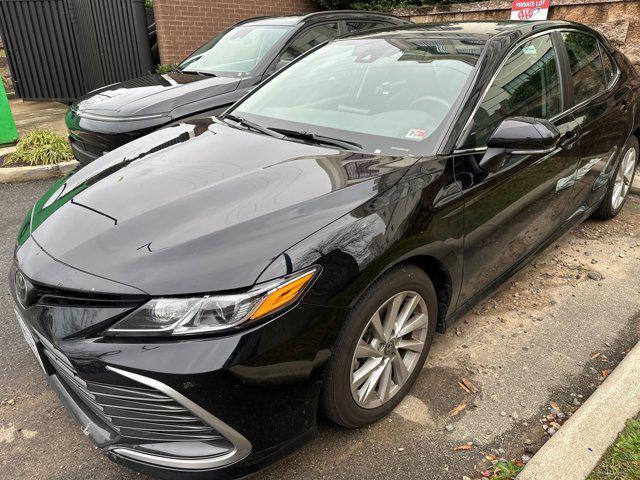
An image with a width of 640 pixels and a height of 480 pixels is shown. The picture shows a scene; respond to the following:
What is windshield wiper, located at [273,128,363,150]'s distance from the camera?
2.45m

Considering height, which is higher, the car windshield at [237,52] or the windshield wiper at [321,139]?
the windshield wiper at [321,139]

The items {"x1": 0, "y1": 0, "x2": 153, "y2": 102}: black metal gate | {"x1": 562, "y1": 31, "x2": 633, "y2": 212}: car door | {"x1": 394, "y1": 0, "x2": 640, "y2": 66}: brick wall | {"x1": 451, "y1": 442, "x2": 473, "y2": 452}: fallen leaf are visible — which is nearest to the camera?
{"x1": 451, "y1": 442, "x2": 473, "y2": 452}: fallen leaf

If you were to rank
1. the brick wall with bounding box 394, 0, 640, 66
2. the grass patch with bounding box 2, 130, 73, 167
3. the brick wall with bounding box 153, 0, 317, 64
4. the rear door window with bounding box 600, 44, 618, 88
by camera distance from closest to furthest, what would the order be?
1. the rear door window with bounding box 600, 44, 618, 88
2. the grass patch with bounding box 2, 130, 73, 167
3. the brick wall with bounding box 394, 0, 640, 66
4. the brick wall with bounding box 153, 0, 317, 64

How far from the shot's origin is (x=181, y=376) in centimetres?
156

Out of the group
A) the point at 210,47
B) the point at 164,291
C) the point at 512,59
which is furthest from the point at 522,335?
the point at 210,47

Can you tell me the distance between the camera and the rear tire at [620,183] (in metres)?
4.12

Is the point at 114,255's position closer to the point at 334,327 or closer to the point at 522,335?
the point at 334,327

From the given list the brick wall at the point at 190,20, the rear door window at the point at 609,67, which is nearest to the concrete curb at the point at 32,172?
the brick wall at the point at 190,20

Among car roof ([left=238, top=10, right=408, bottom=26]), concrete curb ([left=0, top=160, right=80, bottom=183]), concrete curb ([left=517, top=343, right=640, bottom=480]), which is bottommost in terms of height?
concrete curb ([left=0, top=160, right=80, bottom=183])

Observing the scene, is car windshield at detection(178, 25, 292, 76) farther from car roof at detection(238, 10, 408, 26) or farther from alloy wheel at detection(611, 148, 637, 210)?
alloy wheel at detection(611, 148, 637, 210)

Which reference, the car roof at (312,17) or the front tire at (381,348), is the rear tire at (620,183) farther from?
the car roof at (312,17)

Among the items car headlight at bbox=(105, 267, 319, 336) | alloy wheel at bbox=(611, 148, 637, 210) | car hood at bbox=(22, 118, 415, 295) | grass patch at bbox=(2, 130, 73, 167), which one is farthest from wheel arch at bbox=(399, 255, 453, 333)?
grass patch at bbox=(2, 130, 73, 167)

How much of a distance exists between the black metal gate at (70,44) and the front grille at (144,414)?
812 cm

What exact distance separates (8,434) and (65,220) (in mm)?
1048
